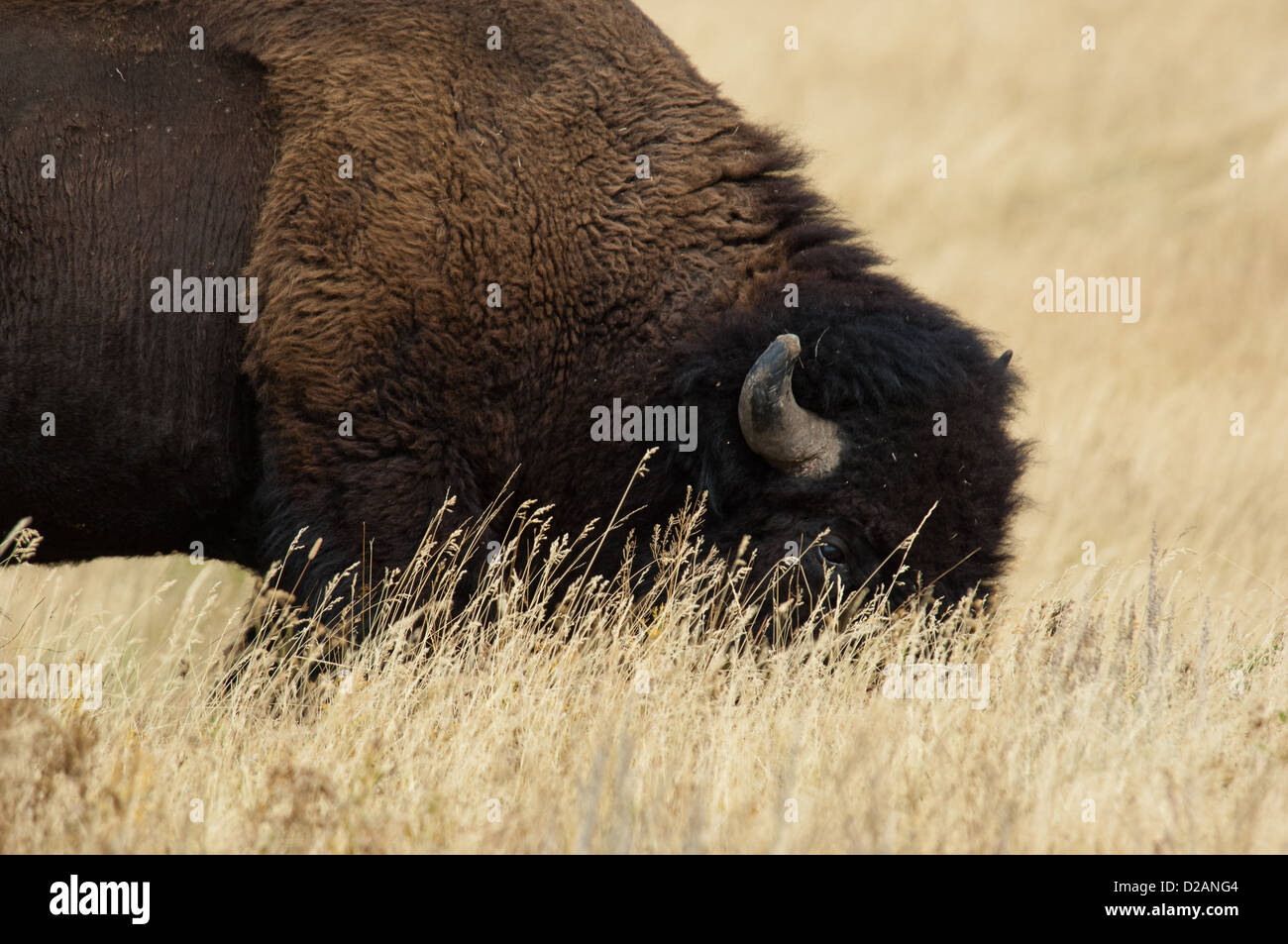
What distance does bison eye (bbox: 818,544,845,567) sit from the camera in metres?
5.08

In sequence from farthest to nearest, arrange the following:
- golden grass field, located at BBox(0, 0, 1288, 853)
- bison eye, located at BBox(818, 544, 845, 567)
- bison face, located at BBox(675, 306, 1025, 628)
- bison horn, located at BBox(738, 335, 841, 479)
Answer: bison eye, located at BBox(818, 544, 845, 567) < bison face, located at BBox(675, 306, 1025, 628) < bison horn, located at BBox(738, 335, 841, 479) < golden grass field, located at BBox(0, 0, 1288, 853)

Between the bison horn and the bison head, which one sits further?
the bison head

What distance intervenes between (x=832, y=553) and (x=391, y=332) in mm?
1817

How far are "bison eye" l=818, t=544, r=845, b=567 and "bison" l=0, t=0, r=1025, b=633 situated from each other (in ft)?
0.10

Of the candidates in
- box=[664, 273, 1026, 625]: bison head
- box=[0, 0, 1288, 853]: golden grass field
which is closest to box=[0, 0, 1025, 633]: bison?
box=[664, 273, 1026, 625]: bison head

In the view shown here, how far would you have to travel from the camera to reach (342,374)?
196 inches

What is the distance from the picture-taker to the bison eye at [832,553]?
5.08 m

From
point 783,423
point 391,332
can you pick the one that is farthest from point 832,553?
point 391,332

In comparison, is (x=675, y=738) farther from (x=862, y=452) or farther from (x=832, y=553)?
(x=862, y=452)

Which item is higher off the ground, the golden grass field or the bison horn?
the bison horn

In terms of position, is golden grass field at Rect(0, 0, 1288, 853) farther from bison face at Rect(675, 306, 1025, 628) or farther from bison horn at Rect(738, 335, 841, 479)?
bison horn at Rect(738, 335, 841, 479)

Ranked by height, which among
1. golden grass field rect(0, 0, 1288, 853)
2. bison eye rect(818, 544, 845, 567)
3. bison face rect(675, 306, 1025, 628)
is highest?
bison face rect(675, 306, 1025, 628)

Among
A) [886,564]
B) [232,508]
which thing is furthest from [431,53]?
[886,564]

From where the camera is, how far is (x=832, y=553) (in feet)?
16.7
